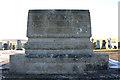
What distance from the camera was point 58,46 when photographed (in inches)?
212

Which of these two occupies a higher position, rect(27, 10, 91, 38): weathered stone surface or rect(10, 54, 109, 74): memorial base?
rect(27, 10, 91, 38): weathered stone surface

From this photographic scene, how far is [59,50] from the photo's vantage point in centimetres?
539

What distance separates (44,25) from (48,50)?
1.24 metres

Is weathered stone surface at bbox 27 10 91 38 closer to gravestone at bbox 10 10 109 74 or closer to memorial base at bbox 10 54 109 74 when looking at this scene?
gravestone at bbox 10 10 109 74

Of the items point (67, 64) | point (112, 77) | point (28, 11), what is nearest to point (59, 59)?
point (67, 64)

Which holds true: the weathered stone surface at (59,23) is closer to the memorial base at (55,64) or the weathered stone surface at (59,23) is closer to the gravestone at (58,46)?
the gravestone at (58,46)

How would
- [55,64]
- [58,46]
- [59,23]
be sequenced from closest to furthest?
[55,64]
[58,46]
[59,23]

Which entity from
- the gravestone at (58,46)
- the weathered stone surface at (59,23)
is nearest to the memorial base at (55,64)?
the gravestone at (58,46)

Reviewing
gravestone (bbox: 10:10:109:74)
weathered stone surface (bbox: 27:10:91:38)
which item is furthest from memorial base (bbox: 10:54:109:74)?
weathered stone surface (bbox: 27:10:91:38)

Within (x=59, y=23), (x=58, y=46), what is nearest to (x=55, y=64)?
(x=58, y=46)

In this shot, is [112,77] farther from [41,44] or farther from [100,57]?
[41,44]

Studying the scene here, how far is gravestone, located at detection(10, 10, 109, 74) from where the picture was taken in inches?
198

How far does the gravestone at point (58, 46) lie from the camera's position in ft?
16.5

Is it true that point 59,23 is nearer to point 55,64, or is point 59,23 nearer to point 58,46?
point 58,46
